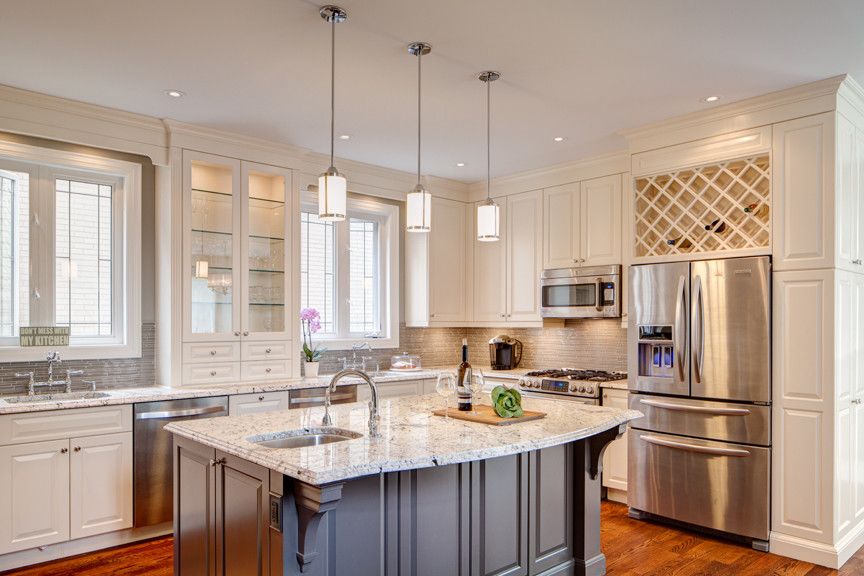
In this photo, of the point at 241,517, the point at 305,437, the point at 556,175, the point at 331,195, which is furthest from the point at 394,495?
the point at 556,175

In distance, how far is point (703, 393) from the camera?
154 inches

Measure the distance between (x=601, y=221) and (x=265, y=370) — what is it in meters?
2.95

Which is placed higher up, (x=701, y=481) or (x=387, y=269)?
(x=387, y=269)

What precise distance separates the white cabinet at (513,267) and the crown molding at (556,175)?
0.31ft

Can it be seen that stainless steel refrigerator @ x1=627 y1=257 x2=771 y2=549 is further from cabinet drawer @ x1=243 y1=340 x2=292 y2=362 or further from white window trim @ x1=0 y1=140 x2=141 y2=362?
white window trim @ x1=0 y1=140 x2=141 y2=362

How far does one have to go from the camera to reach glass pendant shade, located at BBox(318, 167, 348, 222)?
259 cm

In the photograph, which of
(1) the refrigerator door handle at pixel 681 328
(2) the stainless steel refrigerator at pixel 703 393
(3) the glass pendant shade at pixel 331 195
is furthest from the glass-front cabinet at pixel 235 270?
(1) the refrigerator door handle at pixel 681 328

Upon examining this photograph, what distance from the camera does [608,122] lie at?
13.8 ft

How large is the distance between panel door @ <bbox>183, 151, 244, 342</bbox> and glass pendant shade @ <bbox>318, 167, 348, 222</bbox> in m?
2.00

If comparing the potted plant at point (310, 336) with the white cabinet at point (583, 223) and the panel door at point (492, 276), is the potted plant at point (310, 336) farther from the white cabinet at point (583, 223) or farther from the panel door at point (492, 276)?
the white cabinet at point (583, 223)

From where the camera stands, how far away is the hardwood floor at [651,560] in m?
3.40

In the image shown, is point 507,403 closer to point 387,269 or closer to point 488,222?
point 488,222

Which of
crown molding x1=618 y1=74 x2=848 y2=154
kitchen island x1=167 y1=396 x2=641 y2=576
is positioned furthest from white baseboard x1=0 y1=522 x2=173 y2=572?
crown molding x1=618 y1=74 x2=848 y2=154

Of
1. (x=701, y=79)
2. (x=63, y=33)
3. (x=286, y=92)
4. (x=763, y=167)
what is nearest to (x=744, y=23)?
(x=701, y=79)
